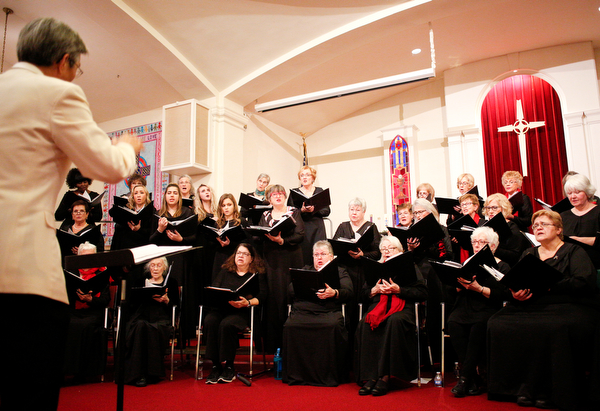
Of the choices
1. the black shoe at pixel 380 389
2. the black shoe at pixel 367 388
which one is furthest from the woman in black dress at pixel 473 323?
the black shoe at pixel 367 388

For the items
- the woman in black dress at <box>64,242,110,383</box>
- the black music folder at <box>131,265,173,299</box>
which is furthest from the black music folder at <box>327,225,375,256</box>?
the woman in black dress at <box>64,242,110,383</box>

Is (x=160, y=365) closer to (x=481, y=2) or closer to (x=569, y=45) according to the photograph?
(x=481, y=2)

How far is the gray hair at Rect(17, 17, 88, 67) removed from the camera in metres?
1.30

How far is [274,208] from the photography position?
4910 millimetres

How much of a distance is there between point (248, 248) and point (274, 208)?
610 mm

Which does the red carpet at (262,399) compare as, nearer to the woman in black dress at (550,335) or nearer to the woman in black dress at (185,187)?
the woman in black dress at (550,335)

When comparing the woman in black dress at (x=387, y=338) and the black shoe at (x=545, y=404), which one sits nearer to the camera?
the black shoe at (x=545, y=404)

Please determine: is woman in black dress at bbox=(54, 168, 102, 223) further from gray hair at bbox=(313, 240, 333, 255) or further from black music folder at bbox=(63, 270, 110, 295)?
gray hair at bbox=(313, 240, 333, 255)

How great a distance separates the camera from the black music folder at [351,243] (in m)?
4.18

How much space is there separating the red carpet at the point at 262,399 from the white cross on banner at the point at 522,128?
5.22 meters

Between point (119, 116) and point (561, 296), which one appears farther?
point (119, 116)

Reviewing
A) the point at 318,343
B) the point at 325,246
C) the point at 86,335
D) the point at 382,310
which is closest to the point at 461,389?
the point at 382,310

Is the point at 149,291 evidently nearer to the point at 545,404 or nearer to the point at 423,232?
the point at 423,232

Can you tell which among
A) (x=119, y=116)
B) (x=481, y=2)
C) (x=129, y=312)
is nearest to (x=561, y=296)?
(x=129, y=312)
